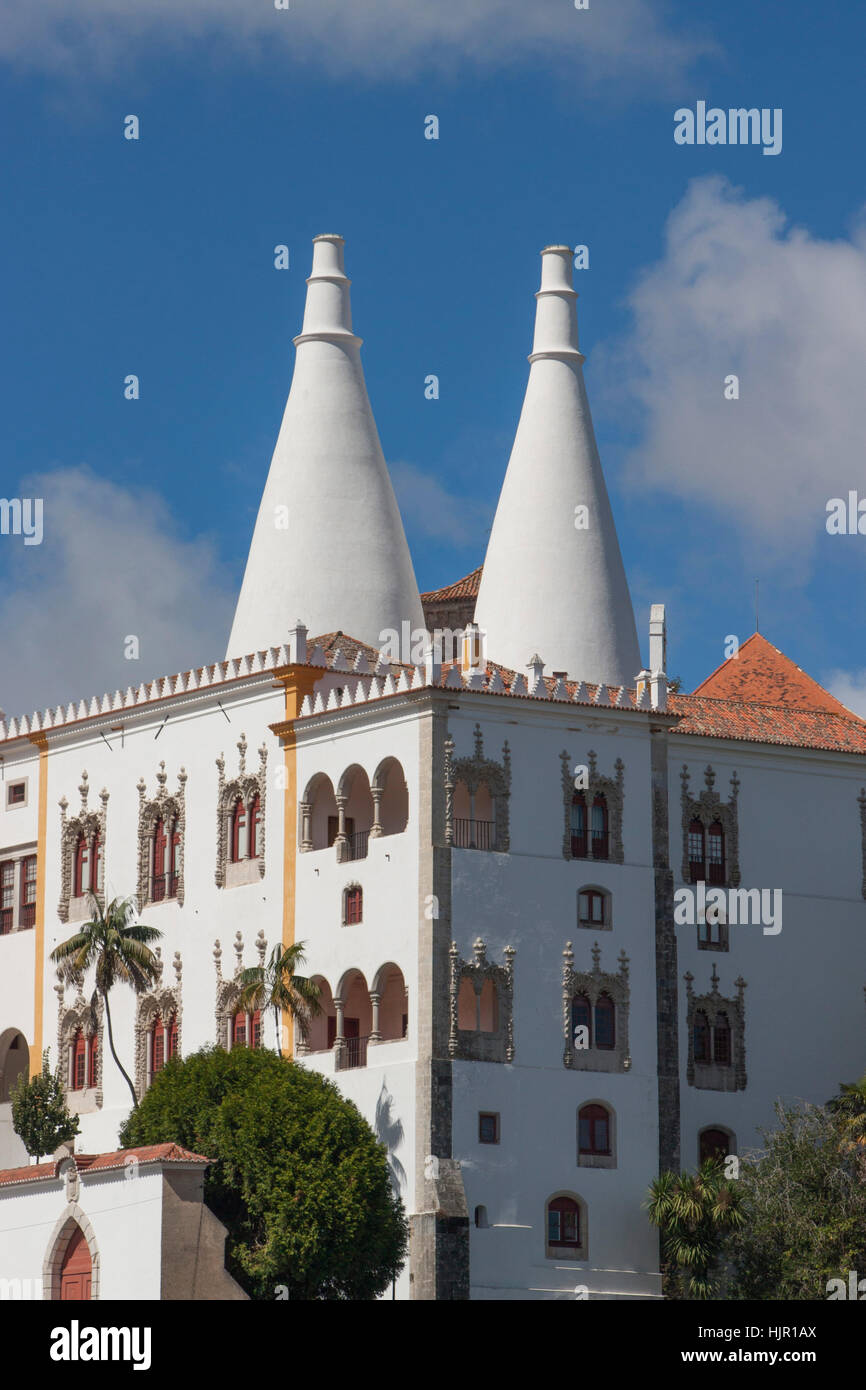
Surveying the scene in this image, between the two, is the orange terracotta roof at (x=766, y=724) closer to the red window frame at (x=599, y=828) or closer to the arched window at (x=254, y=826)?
the red window frame at (x=599, y=828)

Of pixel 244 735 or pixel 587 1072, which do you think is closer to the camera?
pixel 587 1072

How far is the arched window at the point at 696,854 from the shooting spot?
71.9 metres

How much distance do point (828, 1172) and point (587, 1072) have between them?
584 centimetres

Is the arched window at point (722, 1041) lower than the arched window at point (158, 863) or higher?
lower

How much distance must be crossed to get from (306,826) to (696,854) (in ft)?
30.5

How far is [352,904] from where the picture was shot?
69000mm

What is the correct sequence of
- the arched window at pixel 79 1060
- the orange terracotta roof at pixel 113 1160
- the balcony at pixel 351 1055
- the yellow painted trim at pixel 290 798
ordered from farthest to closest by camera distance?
the arched window at pixel 79 1060 → the yellow painted trim at pixel 290 798 → the balcony at pixel 351 1055 → the orange terracotta roof at pixel 113 1160

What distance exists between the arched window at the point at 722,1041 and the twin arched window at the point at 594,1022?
354cm

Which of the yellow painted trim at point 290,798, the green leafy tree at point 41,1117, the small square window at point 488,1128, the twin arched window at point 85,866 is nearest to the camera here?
the small square window at point 488,1128

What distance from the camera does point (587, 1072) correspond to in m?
67.9

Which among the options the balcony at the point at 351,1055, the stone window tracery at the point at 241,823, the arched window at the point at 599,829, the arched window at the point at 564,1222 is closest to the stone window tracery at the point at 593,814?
the arched window at the point at 599,829
